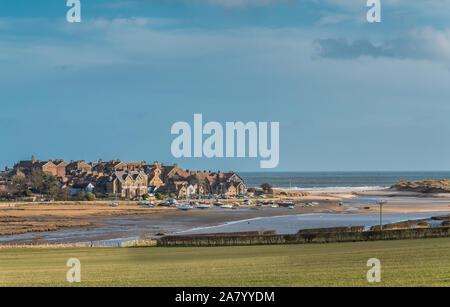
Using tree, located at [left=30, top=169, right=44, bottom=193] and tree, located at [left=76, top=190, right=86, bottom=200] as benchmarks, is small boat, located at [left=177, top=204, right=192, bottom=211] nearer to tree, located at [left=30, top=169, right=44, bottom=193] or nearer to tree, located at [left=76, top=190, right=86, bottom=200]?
tree, located at [left=76, top=190, right=86, bottom=200]

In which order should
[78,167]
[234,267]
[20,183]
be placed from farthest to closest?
[78,167], [20,183], [234,267]

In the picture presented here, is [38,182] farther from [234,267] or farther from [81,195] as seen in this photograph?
[234,267]

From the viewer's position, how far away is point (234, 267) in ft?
88.8

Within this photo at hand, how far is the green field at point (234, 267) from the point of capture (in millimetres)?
21500

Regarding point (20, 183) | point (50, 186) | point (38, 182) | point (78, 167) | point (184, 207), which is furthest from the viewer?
point (78, 167)

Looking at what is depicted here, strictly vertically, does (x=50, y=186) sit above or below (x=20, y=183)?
below

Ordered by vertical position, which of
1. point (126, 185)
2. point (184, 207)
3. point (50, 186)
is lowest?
point (184, 207)

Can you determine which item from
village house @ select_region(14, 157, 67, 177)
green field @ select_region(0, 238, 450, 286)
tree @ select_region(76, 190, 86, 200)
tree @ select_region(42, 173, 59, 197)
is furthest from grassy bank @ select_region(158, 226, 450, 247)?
village house @ select_region(14, 157, 67, 177)

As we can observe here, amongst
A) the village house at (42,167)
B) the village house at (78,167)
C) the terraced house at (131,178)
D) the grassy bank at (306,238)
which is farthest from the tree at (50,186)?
the grassy bank at (306,238)

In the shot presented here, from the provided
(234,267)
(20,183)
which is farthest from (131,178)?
(234,267)

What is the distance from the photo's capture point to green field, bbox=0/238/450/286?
2150cm

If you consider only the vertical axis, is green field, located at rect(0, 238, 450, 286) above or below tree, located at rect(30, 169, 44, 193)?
below
